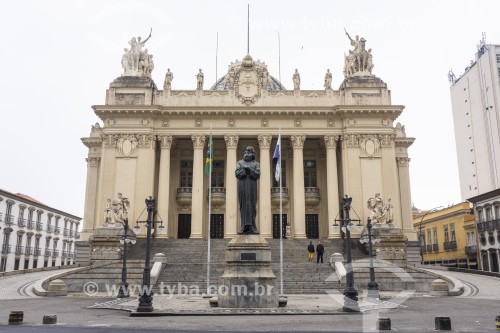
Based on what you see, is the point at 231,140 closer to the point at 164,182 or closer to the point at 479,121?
the point at 164,182

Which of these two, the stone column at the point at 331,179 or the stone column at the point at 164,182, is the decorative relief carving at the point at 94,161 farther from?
the stone column at the point at 331,179

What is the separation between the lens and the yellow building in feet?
159

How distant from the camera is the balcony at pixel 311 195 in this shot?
1544 inches

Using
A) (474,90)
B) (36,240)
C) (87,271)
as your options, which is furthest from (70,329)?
(474,90)

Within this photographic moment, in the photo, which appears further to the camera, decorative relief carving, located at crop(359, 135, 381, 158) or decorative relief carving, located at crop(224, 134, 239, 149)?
decorative relief carving, located at crop(224, 134, 239, 149)

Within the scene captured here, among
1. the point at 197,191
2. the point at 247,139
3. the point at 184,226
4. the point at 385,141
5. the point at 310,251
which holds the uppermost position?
the point at 247,139

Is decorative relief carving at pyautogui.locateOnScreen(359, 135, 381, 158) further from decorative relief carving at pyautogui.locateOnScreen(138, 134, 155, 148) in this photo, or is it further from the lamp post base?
the lamp post base

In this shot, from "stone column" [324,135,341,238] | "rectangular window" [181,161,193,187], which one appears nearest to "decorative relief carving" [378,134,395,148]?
"stone column" [324,135,341,238]

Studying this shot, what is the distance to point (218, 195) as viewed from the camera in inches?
1511

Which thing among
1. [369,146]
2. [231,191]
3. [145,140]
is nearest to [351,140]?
[369,146]

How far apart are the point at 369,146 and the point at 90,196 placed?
25137mm

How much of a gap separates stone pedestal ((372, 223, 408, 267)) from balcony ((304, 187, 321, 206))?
27.1ft

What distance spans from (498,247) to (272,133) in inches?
931

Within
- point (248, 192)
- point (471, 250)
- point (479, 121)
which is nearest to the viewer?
point (248, 192)
